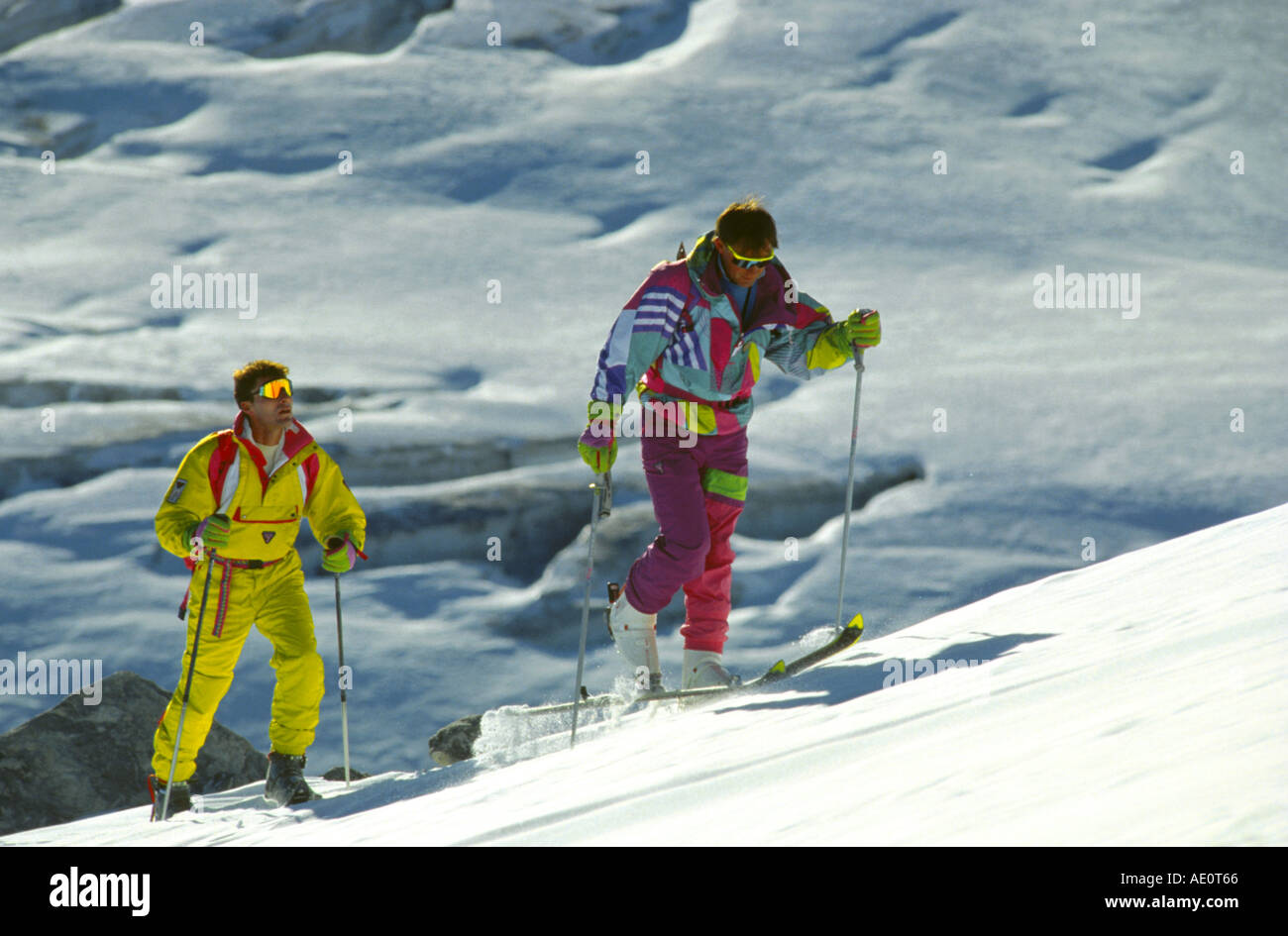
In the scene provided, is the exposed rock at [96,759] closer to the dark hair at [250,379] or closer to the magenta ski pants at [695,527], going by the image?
the dark hair at [250,379]

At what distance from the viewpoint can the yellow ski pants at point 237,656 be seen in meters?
5.14

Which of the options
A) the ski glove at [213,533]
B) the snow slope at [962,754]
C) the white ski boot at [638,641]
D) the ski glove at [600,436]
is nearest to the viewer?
the snow slope at [962,754]

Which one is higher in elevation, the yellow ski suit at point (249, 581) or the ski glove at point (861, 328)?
the ski glove at point (861, 328)

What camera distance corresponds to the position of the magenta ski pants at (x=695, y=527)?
5152 mm

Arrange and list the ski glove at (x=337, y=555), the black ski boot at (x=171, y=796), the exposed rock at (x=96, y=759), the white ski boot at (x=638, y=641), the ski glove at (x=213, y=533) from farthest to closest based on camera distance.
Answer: the exposed rock at (x=96, y=759) → the white ski boot at (x=638, y=641) → the ski glove at (x=337, y=555) → the black ski boot at (x=171, y=796) → the ski glove at (x=213, y=533)

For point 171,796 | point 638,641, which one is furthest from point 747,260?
point 171,796

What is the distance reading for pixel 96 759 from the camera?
20.1ft

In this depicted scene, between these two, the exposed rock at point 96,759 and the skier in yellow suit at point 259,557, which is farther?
the exposed rock at point 96,759

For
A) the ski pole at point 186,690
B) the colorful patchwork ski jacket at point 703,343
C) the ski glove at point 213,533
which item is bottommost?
the ski pole at point 186,690

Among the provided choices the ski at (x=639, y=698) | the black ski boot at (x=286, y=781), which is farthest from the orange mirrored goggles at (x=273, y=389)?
the ski at (x=639, y=698)

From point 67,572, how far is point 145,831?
3.69 m

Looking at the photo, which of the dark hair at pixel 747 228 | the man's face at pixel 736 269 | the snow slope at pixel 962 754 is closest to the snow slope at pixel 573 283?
the snow slope at pixel 962 754
